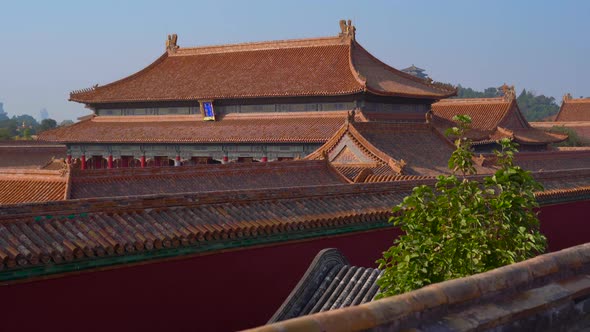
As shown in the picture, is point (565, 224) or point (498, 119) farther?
point (498, 119)

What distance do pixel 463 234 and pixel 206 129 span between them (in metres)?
30.2

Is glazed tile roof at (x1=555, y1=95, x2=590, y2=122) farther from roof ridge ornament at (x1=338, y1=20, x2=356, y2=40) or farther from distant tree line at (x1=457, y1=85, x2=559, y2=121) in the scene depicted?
distant tree line at (x1=457, y1=85, x2=559, y2=121)

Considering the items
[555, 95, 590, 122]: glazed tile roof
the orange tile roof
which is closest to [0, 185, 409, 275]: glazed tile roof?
the orange tile roof

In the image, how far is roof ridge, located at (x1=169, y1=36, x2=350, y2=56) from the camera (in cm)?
3794

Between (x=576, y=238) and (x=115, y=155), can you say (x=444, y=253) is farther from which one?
(x=115, y=155)

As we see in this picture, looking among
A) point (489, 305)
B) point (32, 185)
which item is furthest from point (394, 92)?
point (489, 305)

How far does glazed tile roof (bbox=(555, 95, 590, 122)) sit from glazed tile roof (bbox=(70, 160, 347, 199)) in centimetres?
4867

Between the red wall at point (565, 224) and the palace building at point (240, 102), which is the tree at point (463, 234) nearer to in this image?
the red wall at point (565, 224)

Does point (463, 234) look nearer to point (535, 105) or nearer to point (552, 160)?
point (552, 160)

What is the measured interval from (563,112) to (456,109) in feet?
80.9

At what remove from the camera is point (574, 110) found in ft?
216

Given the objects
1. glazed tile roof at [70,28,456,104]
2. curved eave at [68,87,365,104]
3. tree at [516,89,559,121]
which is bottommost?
tree at [516,89,559,121]

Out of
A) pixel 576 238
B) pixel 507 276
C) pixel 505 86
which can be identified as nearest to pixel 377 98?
pixel 505 86

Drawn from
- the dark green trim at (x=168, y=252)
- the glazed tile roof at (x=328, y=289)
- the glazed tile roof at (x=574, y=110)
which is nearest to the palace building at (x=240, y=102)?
the dark green trim at (x=168, y=252)
